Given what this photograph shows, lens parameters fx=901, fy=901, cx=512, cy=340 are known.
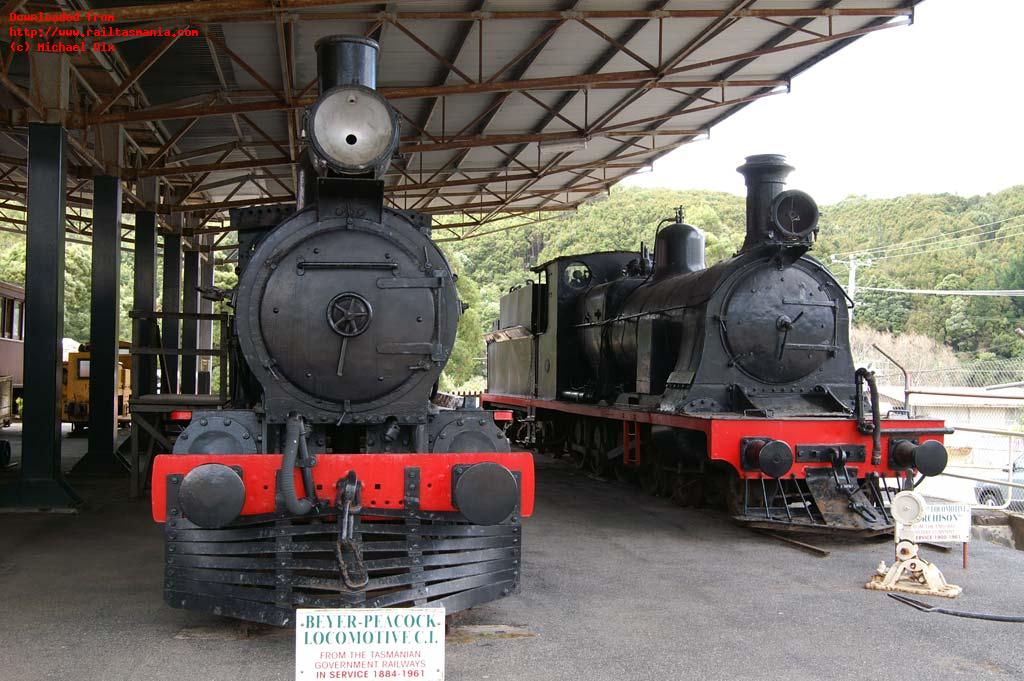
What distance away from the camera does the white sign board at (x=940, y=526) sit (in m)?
6.19

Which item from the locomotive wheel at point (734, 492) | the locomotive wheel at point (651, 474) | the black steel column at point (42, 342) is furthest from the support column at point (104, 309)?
the locomotive wheel at point (734, 492)

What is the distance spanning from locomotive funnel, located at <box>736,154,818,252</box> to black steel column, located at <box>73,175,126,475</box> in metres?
7.52

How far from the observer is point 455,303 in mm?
5426

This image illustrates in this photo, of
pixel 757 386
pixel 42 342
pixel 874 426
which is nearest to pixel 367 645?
pixel 874 426

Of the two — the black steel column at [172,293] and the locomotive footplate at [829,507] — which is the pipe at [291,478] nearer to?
the locomotive footplate at [829,507]

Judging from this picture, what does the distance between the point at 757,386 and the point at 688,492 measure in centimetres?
166

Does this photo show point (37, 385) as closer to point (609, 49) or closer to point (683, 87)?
point (609, 49)

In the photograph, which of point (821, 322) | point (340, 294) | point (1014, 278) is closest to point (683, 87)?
point (821, 322)

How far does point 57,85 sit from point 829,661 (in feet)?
28.2

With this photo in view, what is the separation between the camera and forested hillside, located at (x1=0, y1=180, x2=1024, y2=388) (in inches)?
1347

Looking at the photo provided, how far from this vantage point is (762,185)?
855 cm

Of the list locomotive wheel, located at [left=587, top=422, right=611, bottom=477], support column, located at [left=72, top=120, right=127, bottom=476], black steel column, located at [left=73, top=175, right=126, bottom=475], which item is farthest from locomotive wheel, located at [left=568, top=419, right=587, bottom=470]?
black steel column, located at [left=73, top=175, right=126, bottom=475]

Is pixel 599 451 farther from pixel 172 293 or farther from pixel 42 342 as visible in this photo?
pixel 172 293

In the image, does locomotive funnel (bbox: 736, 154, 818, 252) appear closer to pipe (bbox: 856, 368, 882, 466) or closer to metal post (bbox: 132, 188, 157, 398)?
pipe (bbox: 856, 368, 882, 466)
